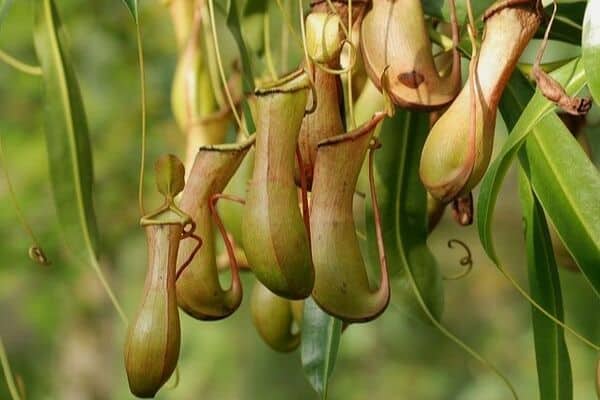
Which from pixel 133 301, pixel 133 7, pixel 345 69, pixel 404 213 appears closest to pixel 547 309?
pixel 404 213

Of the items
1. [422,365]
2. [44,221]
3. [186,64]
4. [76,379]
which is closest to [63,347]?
[76,379]

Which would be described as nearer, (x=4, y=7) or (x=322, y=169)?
(x=322, y=169)

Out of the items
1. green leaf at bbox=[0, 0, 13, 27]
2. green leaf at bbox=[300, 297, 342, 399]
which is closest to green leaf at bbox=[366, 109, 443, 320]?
green leaf at bbox=[300, 297, 342, 399]

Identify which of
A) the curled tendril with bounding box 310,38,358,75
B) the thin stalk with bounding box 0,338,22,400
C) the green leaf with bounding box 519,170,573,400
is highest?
the curled tendril with bounding box 310,38,358,75

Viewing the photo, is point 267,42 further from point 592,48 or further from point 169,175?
point 592,48

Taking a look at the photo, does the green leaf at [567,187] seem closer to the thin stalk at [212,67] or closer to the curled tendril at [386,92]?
the curled tendril at [386,92]

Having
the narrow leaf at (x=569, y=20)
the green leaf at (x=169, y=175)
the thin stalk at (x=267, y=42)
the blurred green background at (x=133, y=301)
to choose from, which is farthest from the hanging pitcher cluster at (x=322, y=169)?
the blurred green background at (x=133, y=301)

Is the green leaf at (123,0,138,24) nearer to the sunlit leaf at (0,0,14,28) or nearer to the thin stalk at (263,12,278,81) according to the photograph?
the sunlit leaf at (0,0,14,28)
